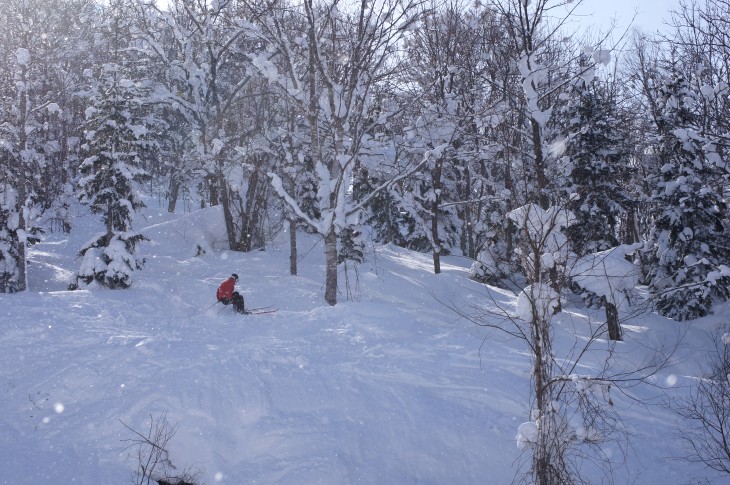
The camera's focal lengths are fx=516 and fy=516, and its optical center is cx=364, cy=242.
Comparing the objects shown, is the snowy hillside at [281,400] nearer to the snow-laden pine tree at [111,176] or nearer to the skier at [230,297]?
the skier at [230,297]

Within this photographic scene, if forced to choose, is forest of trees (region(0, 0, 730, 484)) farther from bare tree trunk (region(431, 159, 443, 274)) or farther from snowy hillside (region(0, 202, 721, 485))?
snowy hillside (region(0, 202, 721, 485))

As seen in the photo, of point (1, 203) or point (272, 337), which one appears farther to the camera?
point (1, 203)

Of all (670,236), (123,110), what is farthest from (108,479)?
(670,236)

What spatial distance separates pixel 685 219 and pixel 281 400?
55.4ft

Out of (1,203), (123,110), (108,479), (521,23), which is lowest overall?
(108,479)

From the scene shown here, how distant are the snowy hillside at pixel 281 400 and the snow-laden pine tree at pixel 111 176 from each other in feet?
13.9

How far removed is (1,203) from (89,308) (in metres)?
8.78

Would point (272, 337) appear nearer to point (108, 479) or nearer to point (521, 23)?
point (108, 479)

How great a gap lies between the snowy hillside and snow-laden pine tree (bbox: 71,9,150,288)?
424cm

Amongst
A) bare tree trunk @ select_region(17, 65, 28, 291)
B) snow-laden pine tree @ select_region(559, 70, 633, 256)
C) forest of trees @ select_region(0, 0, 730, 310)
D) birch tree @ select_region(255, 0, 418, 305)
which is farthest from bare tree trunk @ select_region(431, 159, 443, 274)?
bare tree trunk @ select_region(17, 65, 28, 291)

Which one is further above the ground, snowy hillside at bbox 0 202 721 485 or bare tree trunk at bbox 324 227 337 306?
bare tree trunk at bbox 324 227 337 306

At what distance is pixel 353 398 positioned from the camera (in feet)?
29.6

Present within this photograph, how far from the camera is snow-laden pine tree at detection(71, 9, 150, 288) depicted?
17.5 metres

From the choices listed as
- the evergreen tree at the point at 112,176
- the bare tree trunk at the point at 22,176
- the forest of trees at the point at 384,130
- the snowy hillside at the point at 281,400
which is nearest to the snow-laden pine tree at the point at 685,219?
the forest of trees at the point at 384,130
